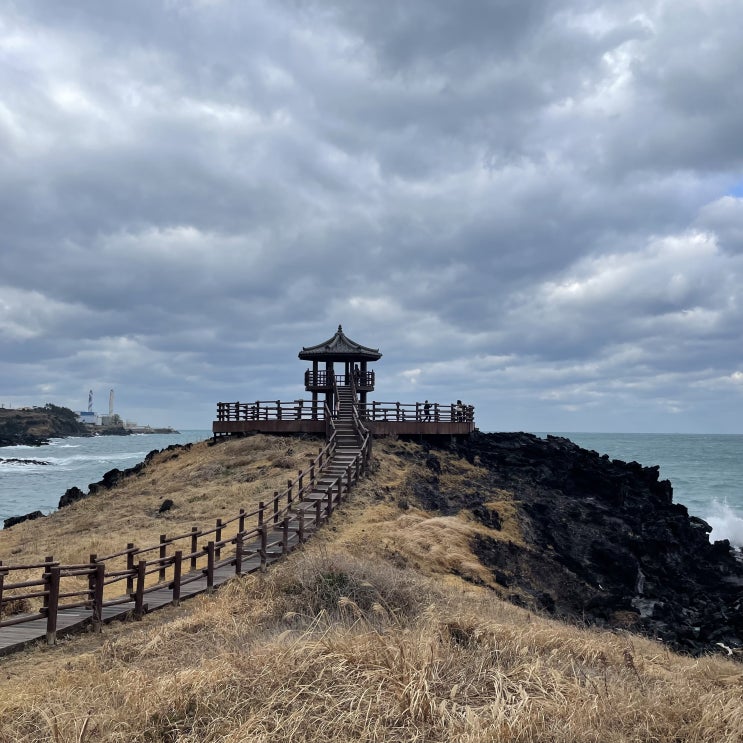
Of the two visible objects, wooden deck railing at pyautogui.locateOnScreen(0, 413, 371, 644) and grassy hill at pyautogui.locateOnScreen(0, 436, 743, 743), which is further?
wooden deck railing at pyautogui.locateOnScreen(0, 413, 371, 644)

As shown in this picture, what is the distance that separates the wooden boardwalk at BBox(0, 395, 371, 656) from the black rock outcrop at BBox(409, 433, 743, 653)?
12.4 feet

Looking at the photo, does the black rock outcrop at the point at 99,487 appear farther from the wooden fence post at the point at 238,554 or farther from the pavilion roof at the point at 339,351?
the wooden fence post at the point at 238,554

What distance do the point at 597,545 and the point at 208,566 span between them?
17743 mm

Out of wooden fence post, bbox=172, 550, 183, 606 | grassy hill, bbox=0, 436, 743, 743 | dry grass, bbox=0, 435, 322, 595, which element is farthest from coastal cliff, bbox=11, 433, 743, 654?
grassy hill, bbox=0, 436, 743, 743

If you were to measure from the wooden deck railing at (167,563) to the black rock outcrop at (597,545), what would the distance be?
4.89 m

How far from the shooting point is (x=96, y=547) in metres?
20.6

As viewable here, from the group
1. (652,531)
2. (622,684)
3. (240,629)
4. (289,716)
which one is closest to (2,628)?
(240,629)

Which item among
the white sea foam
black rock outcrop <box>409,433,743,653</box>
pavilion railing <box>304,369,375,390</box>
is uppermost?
pavilion railing <box>304,369,375,390</box>

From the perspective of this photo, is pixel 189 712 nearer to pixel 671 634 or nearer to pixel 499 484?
pixel 671 634

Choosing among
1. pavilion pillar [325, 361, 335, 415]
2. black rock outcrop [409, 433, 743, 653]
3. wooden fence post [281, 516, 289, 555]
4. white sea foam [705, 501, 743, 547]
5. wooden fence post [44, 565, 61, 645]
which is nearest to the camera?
wooden fence post [44, 565, 61, 645]

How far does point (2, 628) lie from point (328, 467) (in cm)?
1674

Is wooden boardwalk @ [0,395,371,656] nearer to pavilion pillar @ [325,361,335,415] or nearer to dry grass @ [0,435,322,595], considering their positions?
dry grass @ [0,435,322,595]

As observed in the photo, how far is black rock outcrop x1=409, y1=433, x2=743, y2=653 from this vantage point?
20.9 metres

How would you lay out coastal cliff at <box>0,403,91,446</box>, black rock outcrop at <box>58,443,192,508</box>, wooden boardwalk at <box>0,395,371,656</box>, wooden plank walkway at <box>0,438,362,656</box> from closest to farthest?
wooden plank walkway at <box>0,438,362,656</box> < wooden boardwalk at <box>0,395,371,656</box> < black rock outcrop at <box>58,443,192,508</box> < coastal cliff at <box>0,403,91,446</box>
